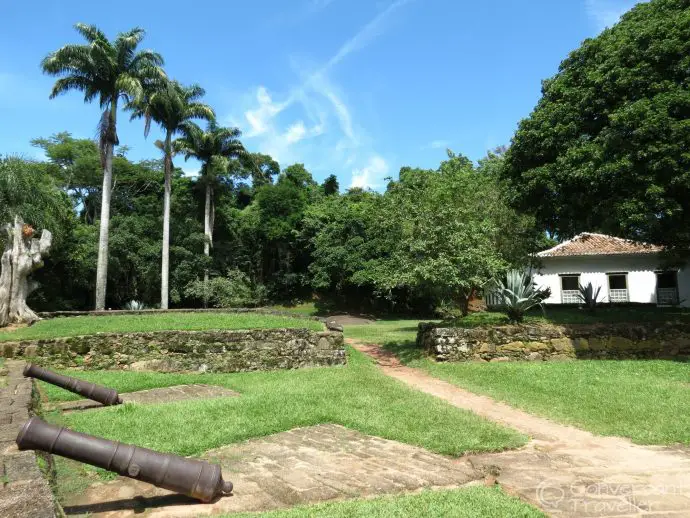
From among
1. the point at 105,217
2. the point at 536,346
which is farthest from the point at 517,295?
the point at 105,217

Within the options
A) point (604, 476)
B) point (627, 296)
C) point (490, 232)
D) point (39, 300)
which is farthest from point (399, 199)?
point (39, 300)

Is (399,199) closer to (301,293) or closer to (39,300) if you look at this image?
(301,293)

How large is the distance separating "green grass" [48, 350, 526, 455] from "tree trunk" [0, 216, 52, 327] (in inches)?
290

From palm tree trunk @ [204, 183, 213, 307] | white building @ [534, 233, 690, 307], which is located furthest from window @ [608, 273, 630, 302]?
palm tree trunk @ [204, 183, 213, 307]

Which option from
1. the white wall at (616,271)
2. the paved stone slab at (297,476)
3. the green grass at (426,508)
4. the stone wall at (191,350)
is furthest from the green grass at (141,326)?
the white wall at (616,271)

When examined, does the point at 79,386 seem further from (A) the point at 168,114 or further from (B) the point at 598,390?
(A) the point at 168,114

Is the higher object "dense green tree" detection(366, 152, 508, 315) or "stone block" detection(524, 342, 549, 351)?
"dense green tree" detection(366, 152, 508, 315)

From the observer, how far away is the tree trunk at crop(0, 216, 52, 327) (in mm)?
13227

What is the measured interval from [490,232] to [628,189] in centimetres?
342

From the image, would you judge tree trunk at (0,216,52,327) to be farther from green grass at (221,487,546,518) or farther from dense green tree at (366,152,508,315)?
green grass at (221,487,546,518)

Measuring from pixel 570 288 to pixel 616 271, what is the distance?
2293 mm

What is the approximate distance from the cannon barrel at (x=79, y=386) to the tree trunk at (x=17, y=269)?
26.6 ft

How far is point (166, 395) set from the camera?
7.72 metres

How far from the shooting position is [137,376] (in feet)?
30.0
